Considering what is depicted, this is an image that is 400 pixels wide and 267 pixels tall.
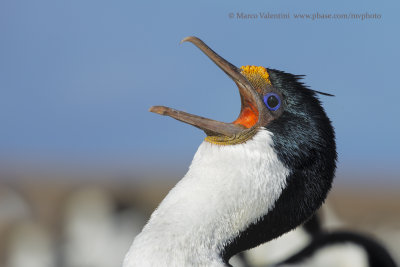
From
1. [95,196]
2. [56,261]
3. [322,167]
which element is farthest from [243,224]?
[56,261]

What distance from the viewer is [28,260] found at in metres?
3.85

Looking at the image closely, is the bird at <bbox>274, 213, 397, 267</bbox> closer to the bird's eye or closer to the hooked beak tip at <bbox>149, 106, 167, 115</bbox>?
the bird's eye

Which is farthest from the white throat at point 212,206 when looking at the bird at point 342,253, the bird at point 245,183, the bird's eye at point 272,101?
the bird at point 342,253

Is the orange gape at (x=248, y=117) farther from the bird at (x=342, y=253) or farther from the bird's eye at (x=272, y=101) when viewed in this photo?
the bird at (x=342, y=253)

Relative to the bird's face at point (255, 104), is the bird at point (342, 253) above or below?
below

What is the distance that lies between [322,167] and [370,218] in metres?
2.33

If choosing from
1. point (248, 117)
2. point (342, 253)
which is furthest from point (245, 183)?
point (342, 253)

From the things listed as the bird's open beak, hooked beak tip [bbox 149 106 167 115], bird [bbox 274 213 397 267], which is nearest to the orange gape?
the bird's open beak

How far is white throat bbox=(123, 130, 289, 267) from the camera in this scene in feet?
3.62

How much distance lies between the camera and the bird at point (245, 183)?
3.66 ft

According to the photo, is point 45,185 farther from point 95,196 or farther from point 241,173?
point 241,173

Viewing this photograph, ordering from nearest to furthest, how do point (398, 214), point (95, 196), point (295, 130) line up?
point (295, 130) → point (398, 214) → point (95, 196)

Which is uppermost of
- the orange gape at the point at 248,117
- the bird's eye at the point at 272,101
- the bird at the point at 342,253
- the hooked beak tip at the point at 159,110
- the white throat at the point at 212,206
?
the bird's eye at the point at 272,101

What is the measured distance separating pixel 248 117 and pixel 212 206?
0.27 meters
